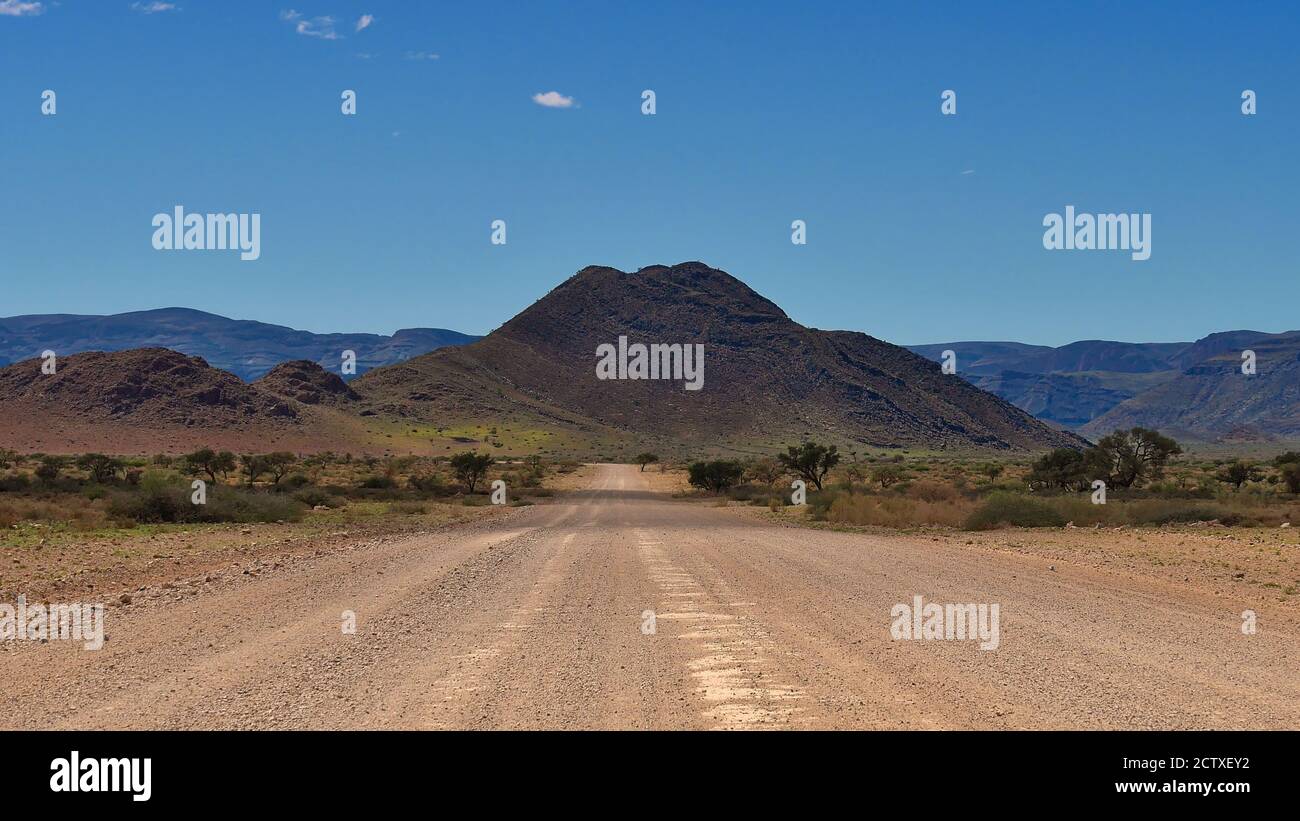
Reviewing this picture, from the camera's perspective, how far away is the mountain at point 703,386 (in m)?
140

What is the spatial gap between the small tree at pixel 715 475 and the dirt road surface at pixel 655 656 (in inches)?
1548

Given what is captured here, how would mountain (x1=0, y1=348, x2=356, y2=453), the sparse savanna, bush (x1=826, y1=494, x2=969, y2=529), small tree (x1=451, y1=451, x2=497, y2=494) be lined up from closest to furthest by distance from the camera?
the sparse savanna
bush (x1=826, y1=494, x2=969, y2=529)
small tree (x1=451, y1=451, x2=497, y2=494)
mountain (x1=0, y1=348, x2=356, y2=453)

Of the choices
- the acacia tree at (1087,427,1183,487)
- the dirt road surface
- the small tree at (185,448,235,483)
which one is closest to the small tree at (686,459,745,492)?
the acacia tree at (1087,427,1183,487)

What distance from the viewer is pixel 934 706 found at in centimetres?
720

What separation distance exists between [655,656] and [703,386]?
479 ft

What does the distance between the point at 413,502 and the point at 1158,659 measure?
34.9m

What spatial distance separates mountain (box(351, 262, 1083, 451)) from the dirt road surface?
379ft

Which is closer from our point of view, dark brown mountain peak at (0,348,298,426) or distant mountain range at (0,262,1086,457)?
dark brown mountain peak at (0,348,298,426)

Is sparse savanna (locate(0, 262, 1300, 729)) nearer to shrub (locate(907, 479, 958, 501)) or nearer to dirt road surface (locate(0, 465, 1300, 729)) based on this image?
dirt road surface (locate(0, 465, 1300, 729))

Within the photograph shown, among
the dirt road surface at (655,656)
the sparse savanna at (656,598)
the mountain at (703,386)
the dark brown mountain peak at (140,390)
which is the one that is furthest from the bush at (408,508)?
the mountain at (703,386)

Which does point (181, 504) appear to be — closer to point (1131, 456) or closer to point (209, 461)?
point (209, 461)

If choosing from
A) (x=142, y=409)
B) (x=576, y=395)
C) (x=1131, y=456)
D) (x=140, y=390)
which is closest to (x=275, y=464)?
(x=1131, y=456)

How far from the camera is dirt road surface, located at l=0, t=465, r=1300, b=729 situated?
22.8 ft
